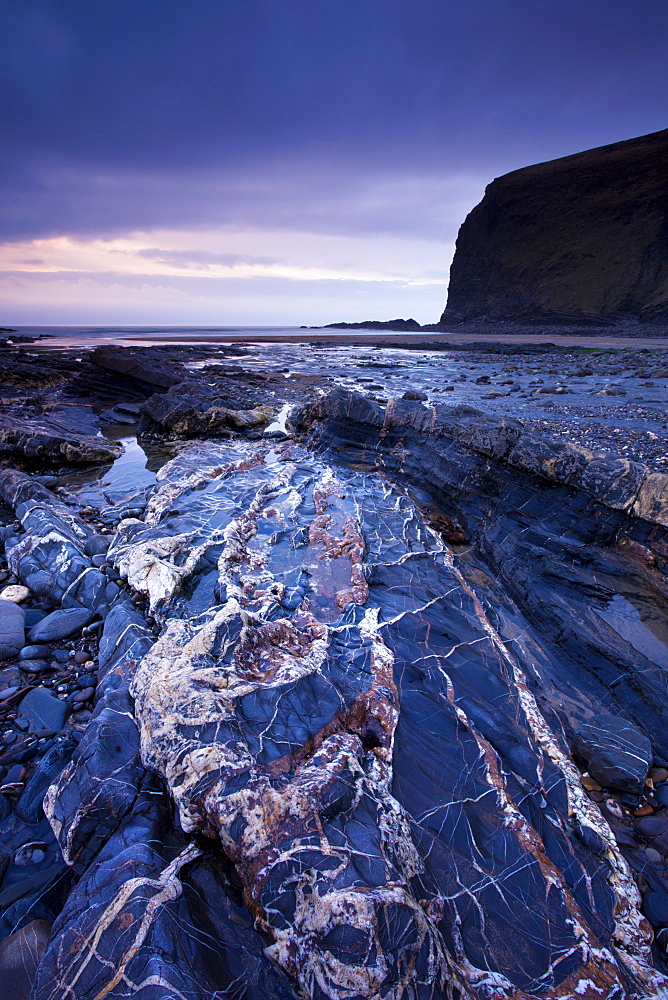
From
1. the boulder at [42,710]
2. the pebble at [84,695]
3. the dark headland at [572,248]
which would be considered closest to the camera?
the boulder at [42,710]

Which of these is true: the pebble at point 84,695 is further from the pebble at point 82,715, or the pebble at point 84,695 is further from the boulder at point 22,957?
the boulder at point 22,957

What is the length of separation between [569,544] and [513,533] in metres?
0.48

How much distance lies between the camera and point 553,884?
1589mm

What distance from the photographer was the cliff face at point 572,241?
35.0 metres

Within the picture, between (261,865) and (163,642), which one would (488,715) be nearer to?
(261,865)

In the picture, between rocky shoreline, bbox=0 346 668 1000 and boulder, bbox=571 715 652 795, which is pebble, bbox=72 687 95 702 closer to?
rocky shoreline, bbox=0 346 668 1000

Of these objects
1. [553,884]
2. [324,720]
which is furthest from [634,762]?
[324,720]

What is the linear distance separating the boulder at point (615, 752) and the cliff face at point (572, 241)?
135 ft

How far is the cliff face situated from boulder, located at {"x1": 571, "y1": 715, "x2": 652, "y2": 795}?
4100 centimetres

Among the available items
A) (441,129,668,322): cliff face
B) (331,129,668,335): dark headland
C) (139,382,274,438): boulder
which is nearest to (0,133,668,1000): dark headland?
(139,382,274,438): boulder

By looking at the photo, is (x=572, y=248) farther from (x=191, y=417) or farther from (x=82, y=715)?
(x=82, y=715)

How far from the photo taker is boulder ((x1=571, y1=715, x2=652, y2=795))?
206 cm

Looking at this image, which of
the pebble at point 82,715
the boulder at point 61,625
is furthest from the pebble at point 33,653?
the pebble at point 82,715

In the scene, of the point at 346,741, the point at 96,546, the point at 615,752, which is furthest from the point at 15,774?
the point at 615,752
